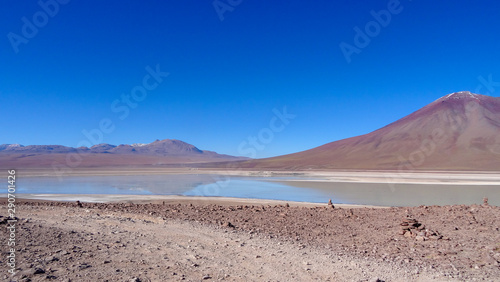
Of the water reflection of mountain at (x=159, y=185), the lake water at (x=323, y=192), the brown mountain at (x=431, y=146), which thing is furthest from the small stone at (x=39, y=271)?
the brown mountain at (x=431, y=146)

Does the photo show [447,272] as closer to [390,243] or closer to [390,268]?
[390,268]

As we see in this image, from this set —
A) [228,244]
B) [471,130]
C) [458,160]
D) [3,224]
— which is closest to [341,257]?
[228,244]

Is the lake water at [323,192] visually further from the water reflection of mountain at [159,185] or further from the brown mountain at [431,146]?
the brown mountain at [431,146]

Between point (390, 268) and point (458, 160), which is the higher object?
point (458, 160)

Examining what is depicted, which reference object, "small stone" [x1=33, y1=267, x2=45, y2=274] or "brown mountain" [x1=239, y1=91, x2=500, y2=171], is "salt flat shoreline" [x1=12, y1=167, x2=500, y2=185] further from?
"small stone" [x1=33, y1=267, x2=45, y2=274]

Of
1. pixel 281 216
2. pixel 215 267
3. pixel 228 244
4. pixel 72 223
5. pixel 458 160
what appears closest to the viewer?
pixel 215 267

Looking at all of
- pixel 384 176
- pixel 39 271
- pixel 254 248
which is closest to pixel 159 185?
pixel 254 248
